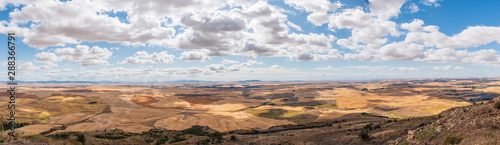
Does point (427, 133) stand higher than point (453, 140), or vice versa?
point (453, 140)

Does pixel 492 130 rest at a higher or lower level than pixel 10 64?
lower

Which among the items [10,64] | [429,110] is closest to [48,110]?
[10,64]

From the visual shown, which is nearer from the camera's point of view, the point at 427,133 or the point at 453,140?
the point at 453,140

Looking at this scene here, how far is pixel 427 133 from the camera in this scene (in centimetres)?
1839

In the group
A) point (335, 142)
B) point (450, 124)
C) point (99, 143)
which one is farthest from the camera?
point (99, 143)

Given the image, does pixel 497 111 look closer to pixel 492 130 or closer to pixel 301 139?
pixel 492 130

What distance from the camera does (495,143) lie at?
12.4 metres

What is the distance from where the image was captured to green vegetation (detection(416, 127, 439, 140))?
17913 millimetres

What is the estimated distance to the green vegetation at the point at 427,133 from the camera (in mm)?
17913

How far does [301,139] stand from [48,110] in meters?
155

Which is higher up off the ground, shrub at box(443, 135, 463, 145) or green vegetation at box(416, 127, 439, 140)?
shrub at box(443, 135, 463, 145)

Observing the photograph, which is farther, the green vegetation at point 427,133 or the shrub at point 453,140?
the green vegetation at point 427,133

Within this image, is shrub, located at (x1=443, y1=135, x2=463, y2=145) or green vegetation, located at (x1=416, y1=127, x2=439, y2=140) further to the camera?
green vegetation, located at (x1=416, y1=127, x2=439, y2=140)

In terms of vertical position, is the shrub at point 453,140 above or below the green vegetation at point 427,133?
above
